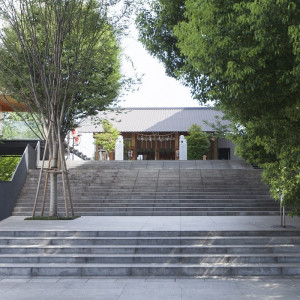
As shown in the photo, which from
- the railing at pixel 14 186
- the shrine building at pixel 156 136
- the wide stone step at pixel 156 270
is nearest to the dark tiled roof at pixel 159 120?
the shrine building at pixel 156 136

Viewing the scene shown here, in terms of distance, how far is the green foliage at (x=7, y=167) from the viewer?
54.0ft

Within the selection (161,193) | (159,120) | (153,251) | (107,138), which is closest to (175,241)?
(153,251)

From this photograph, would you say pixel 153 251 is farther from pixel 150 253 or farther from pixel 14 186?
pixel 14 186

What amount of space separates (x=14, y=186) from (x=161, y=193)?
5.35 m

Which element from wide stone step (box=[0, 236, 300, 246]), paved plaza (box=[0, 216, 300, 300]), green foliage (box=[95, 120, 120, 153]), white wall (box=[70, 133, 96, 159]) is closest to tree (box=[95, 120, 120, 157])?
green foliage (box=[95, 120, 120, 153])

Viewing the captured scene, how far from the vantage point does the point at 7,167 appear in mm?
17703

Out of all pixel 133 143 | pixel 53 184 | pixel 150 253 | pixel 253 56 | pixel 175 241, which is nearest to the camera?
pixel 253 56

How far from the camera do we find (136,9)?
477 inches

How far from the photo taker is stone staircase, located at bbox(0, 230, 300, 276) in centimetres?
720

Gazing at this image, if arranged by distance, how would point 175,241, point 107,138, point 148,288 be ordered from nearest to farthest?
point 148,288
point 175,241
point 107,138

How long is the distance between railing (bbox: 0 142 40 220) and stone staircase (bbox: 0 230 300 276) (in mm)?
4069

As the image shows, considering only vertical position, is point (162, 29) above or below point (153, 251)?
above

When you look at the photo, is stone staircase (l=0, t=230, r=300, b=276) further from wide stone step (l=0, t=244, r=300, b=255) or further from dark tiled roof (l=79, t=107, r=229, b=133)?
dark tiled roof (l=79, t=107, r=229, b=133)

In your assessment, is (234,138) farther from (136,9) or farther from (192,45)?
(192,45)
